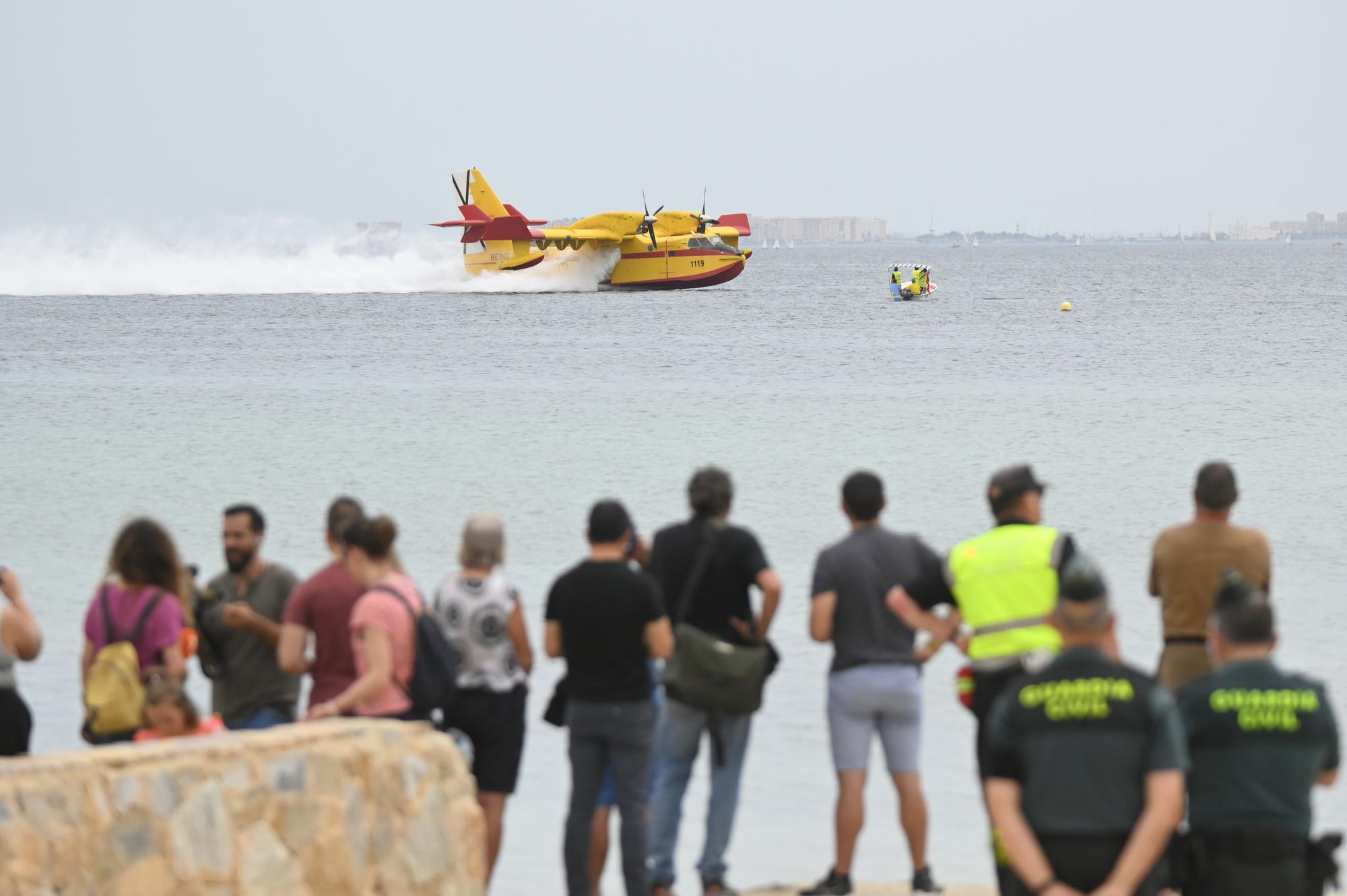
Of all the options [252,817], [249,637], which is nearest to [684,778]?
[249,637]

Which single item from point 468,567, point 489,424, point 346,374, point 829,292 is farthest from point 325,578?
point 829,292

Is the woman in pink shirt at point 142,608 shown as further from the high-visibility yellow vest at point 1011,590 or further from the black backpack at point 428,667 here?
the high-visibility yellow vest at point 1011,590

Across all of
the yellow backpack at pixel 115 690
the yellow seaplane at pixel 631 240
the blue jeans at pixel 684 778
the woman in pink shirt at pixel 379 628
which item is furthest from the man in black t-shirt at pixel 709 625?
the yellow seaplane at pixel 631 240

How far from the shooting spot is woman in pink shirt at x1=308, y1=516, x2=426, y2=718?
16.4ft

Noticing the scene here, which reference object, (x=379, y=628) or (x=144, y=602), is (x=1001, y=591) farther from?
(x=144, y=602)

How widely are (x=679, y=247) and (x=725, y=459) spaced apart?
44.9 metres

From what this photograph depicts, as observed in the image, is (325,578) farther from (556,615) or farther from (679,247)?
(679,247)

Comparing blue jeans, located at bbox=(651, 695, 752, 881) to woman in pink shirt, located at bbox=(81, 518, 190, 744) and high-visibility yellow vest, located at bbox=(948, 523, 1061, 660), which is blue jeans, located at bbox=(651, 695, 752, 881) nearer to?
high-visibility yellow vest, located at bbox=(948, 523, 1061, 660)

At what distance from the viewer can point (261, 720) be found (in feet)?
18.5

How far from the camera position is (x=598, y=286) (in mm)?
73750

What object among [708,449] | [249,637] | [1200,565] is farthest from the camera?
[708,449]

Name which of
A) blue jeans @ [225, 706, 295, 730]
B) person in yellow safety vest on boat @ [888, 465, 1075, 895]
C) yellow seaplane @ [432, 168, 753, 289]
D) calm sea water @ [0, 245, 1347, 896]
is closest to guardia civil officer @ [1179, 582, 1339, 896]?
person in yellow safety vest on boat @ [888, 465, 1075, 895]

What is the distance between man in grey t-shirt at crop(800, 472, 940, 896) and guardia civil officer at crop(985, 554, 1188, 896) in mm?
1717

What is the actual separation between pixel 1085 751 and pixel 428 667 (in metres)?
2.21
